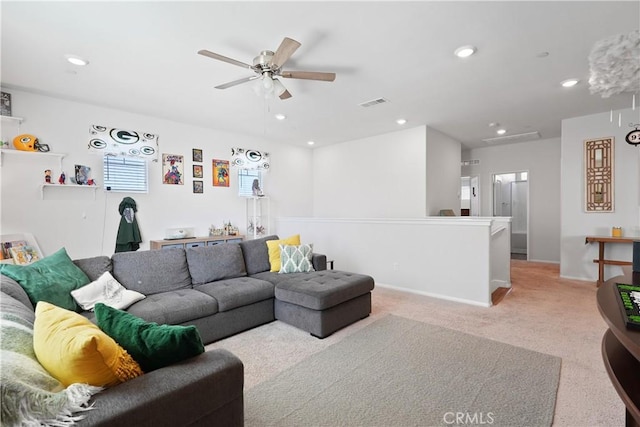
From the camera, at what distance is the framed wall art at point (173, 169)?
16.0 feet

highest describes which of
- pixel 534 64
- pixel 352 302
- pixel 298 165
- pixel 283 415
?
pixel 534 64

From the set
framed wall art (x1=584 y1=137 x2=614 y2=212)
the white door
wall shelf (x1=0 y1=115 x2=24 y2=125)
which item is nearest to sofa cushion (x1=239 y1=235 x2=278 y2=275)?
wall shelf (x1=0 y1=115 x2=24 y2=125)

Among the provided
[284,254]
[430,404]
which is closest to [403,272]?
[284,254]

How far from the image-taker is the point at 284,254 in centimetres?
380

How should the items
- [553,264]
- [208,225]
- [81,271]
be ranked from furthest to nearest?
[553,264] → [208,225] → [81,271]

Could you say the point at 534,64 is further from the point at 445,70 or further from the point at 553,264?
the point at 553,264

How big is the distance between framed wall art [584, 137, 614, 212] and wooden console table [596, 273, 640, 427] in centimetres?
443

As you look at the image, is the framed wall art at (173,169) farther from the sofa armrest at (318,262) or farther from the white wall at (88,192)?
the sofa armrest at (318,262)

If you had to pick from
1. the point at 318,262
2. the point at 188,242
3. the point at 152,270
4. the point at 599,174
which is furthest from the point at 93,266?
the point at 599,174

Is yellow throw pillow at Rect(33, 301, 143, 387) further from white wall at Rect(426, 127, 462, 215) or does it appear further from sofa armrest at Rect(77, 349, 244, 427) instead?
white wall at Rect(426, 127, 462, 215)

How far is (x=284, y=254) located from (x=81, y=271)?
2.02m

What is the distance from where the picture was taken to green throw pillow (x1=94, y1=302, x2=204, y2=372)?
1.26 meters

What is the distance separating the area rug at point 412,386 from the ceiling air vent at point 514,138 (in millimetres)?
4961
